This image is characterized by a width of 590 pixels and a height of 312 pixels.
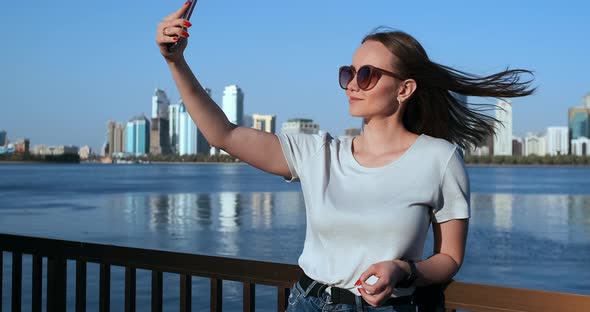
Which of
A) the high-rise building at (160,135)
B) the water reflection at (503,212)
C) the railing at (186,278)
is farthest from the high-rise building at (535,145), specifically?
the railing at (186,278)

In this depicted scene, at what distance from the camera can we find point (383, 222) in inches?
60.1

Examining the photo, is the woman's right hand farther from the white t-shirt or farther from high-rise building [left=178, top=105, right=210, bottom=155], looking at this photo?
high-rise building [left=178, top=105, right=210, bottom=155]

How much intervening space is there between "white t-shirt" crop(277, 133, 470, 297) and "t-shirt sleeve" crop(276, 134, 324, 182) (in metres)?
0.08

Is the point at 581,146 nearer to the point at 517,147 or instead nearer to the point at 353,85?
the point at 517,147

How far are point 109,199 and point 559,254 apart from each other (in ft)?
85.8

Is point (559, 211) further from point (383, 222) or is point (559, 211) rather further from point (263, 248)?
point (383, 222)

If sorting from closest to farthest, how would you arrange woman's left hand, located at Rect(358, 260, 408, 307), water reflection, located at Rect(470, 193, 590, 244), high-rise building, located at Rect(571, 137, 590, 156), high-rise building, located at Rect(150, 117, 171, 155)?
woman's left hand, located at Rect(358, 260, 408, 307) < water reflection, located at Rect(470, 193, 590, 244) < high-rise building, located at Rect(571, 137, 590, 156) < high-rise building, located at Rect(150, 117, 171, 155)

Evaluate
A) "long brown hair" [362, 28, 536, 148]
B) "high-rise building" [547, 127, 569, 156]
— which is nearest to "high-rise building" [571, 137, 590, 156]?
"high-rise building" [547, 127, 569, 156]

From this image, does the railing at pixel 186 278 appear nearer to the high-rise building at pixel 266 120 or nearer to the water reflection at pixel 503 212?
the water reflection at pixel 503 212

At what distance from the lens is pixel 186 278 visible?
258 cm

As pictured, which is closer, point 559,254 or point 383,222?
point 383,222

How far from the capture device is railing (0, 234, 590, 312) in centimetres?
183

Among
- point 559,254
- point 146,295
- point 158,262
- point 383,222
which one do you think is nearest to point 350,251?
point 383,222

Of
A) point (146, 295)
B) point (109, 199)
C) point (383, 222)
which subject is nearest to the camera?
point (383, 222)
